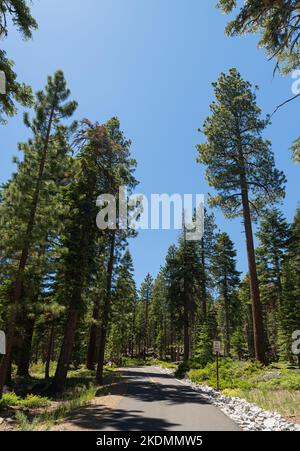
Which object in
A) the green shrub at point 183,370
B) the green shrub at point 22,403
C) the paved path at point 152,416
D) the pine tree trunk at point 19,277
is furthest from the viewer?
the green shrub at point 183,370

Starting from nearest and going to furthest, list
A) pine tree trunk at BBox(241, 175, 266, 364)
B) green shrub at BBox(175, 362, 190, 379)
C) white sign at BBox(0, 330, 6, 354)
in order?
white sign at BBox(0, 330, 6, 354)
pine tree trunk at BBox(241, 175, 266, 364)
green shrub at BBox(175, 362, 190, 379)

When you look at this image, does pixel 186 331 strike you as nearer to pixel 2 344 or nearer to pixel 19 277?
pixel 2 344

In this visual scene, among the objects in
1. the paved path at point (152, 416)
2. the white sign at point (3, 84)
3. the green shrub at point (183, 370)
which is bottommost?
the paved path at point (152, 416)

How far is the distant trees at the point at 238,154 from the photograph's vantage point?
2072cm

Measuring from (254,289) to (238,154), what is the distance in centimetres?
812

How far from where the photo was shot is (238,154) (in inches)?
839

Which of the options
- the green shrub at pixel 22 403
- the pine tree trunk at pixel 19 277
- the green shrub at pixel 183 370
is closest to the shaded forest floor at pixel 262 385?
the green shrub at pixel 183 370

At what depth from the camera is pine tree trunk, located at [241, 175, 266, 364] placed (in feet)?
60.6

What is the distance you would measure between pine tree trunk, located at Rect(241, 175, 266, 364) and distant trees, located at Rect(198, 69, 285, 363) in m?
0.06

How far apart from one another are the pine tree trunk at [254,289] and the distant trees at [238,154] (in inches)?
2.3

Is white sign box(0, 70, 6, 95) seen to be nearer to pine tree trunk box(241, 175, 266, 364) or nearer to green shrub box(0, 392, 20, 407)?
green shrub box(0, 392, 20, 407)

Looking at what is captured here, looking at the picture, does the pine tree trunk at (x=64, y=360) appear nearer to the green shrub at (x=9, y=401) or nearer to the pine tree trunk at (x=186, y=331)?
the green shrub at (x=9, y=401)

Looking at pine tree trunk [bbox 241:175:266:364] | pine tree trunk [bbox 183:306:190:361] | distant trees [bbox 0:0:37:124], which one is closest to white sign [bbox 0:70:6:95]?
distant trees [bbox 0:0:37:124]
